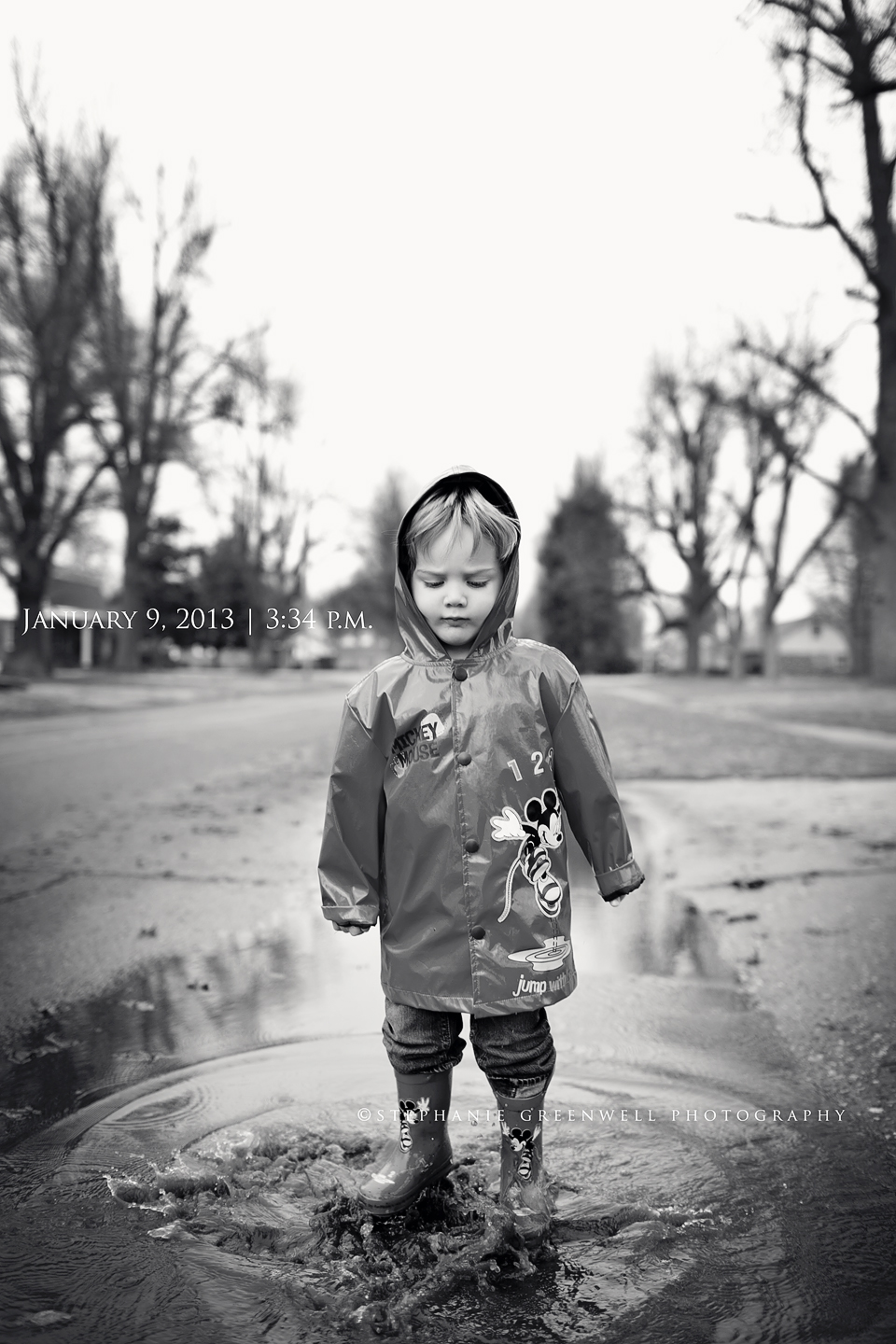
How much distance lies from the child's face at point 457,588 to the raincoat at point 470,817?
28 mm

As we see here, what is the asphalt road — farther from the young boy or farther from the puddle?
the young boy

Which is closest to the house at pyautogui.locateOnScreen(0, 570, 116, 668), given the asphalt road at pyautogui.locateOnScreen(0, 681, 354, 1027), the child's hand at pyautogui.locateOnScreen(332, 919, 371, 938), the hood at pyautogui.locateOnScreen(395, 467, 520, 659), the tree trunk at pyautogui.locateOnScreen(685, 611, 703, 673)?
the asphalt road at pyautogui.locateOnScreen(0, 681, 354, 1027)

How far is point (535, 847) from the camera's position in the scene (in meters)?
2.19

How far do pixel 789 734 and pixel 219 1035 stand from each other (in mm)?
11079

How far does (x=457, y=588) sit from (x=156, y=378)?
39.2 ft

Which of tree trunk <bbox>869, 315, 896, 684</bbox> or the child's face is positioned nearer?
the child's face

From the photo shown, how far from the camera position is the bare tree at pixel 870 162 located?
10.6 meters

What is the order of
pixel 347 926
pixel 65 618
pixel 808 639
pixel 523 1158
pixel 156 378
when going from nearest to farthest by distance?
pixel 523 1158
pixel 347 926
pixel 156 378
pixel 65 618
pixel 808 639

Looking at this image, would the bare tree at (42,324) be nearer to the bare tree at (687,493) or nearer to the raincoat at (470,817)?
the raincoat at (470,817)

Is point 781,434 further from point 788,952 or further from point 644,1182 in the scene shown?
point 644,1182

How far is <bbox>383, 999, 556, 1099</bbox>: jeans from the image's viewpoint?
7.11 feet

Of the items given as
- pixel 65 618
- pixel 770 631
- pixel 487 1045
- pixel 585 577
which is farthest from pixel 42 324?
pixel 585 577

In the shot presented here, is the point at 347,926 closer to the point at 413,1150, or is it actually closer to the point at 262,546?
the point at 413,1150

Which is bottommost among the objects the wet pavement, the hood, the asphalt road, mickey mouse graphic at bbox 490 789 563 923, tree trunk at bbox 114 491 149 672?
the wet pavement
